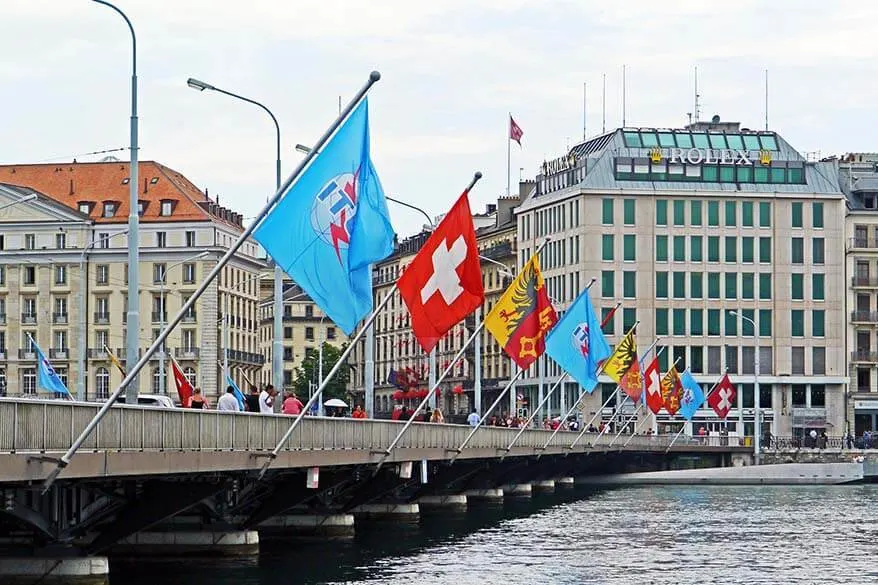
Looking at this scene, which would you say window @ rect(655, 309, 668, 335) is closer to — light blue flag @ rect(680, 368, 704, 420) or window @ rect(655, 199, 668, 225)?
window @ rect(655, 199, 668, 225)

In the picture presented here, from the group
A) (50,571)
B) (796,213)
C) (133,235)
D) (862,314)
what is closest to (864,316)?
(862,314)

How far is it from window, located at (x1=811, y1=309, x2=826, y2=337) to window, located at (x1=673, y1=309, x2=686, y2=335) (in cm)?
1052

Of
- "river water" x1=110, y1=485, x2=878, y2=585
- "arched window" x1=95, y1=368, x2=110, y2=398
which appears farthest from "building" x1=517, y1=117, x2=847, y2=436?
"river water" x1=110, y1=485, x2=878, y2=585

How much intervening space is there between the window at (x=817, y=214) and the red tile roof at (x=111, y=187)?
47900 millimetres

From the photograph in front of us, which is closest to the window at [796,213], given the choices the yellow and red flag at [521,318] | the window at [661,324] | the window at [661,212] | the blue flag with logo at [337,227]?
the window at [661,212]

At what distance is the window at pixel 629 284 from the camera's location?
7126 inches

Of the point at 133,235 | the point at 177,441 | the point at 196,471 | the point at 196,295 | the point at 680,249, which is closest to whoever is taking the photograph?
the point at 196,295

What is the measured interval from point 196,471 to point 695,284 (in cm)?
13991

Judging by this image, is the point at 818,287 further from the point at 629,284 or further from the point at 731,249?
the point at 629,284

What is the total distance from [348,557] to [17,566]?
61.0 ft

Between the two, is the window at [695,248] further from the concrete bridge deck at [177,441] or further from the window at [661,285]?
the concrete bridge deck at [177,441]

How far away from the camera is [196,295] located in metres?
39.1

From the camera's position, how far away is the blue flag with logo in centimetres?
4081

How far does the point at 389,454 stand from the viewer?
64.4 meters
